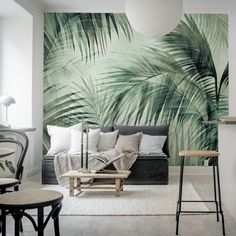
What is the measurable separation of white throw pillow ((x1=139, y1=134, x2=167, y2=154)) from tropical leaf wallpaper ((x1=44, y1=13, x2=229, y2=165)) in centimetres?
61

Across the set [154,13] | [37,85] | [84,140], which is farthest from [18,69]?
[154,13]

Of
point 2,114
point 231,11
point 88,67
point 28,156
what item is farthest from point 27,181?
point 231,11

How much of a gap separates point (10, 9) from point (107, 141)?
267 centimetres

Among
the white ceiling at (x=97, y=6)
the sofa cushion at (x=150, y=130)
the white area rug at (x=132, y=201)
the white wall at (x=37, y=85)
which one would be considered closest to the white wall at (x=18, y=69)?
the white wall at (x=37, y=85)

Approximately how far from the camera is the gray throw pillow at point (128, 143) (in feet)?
20.9

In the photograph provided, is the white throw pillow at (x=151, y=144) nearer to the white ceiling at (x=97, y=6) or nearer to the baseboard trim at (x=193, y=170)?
the baseboard trim at (x=193, y=170)

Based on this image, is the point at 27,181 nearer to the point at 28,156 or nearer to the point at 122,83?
the point at 28,156

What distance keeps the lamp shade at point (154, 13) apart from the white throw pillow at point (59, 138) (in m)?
3.31

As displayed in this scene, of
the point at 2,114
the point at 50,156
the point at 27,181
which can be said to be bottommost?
the point at 27,181

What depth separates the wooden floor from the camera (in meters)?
3.47

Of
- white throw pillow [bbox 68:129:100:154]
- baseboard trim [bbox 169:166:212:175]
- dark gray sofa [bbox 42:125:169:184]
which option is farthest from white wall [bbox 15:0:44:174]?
baseboard trim [bbox 169:166:212:175]

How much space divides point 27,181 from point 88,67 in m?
2.38

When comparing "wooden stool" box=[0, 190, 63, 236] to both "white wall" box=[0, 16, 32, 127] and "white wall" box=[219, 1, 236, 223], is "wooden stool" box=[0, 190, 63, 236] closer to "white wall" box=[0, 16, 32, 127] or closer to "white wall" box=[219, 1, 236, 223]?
"white wall" box=[219, 1, 236, 223]

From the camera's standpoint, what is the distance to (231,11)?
19.8 feet
